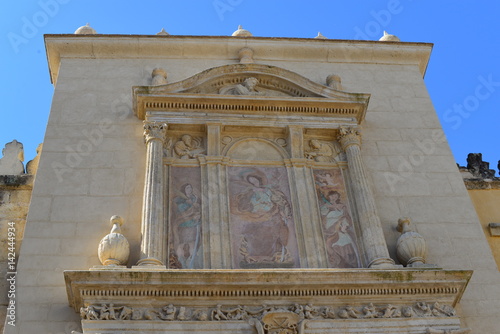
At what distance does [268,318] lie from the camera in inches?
348

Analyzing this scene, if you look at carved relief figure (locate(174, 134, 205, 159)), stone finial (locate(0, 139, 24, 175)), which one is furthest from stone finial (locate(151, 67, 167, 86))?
stone finial (locate(0, 139, 24, 175))

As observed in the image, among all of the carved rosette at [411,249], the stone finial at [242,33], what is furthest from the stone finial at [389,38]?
the carved rosette at [411,249]

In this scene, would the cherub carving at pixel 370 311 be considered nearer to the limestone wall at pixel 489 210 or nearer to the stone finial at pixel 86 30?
the limestone wall at pixel 489 210

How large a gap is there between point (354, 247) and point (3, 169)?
560 cm

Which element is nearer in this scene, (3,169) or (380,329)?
(380,329)

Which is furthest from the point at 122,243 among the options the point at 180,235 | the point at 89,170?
the point at 89,170

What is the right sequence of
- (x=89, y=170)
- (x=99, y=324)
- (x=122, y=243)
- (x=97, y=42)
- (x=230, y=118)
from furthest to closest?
(x=97, y=42) < (x=230, y=118) < (x=89, y=170) < (x=122, y=243) < (x=99, y=324)

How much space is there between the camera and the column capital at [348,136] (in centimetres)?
1142

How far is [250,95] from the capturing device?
11.8 m

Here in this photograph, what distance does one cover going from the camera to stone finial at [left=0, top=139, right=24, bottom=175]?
11344 millimetres

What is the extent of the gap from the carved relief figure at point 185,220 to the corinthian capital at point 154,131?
56 centimetres

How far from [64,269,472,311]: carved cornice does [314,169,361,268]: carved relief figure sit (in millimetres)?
845

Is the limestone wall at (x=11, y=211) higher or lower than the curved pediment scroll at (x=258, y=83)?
lower

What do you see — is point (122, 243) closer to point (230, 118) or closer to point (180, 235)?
point (180, 235)
